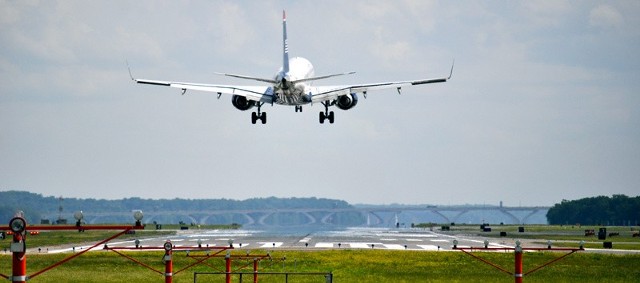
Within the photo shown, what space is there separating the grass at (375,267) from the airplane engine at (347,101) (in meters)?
17.5

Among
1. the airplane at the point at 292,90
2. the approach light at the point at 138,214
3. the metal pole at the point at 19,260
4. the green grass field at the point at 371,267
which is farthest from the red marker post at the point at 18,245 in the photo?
the airplane at the point at 292,90

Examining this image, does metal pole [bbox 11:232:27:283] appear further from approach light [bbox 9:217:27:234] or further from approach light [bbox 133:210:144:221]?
approach light [bbox 133:210:144:221]

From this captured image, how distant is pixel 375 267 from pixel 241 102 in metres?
35.2

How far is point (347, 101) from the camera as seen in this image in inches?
4031

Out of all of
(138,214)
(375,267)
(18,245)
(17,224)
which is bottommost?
(375,267)

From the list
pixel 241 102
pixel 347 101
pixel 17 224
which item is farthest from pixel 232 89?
pixel 17 224

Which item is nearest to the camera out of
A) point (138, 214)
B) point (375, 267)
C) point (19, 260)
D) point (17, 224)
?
point (17, 224)

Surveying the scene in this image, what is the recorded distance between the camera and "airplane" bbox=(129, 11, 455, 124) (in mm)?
96750

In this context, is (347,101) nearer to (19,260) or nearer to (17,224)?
(19,260)

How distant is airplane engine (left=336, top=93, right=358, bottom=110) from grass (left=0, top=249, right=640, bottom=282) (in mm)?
17478

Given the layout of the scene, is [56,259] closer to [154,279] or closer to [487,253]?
[154,279]

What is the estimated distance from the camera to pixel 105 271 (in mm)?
64875

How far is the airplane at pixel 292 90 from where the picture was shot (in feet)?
317

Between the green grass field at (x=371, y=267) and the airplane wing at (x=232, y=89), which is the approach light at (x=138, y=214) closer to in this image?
the green grass field at (x=371, y=267)
